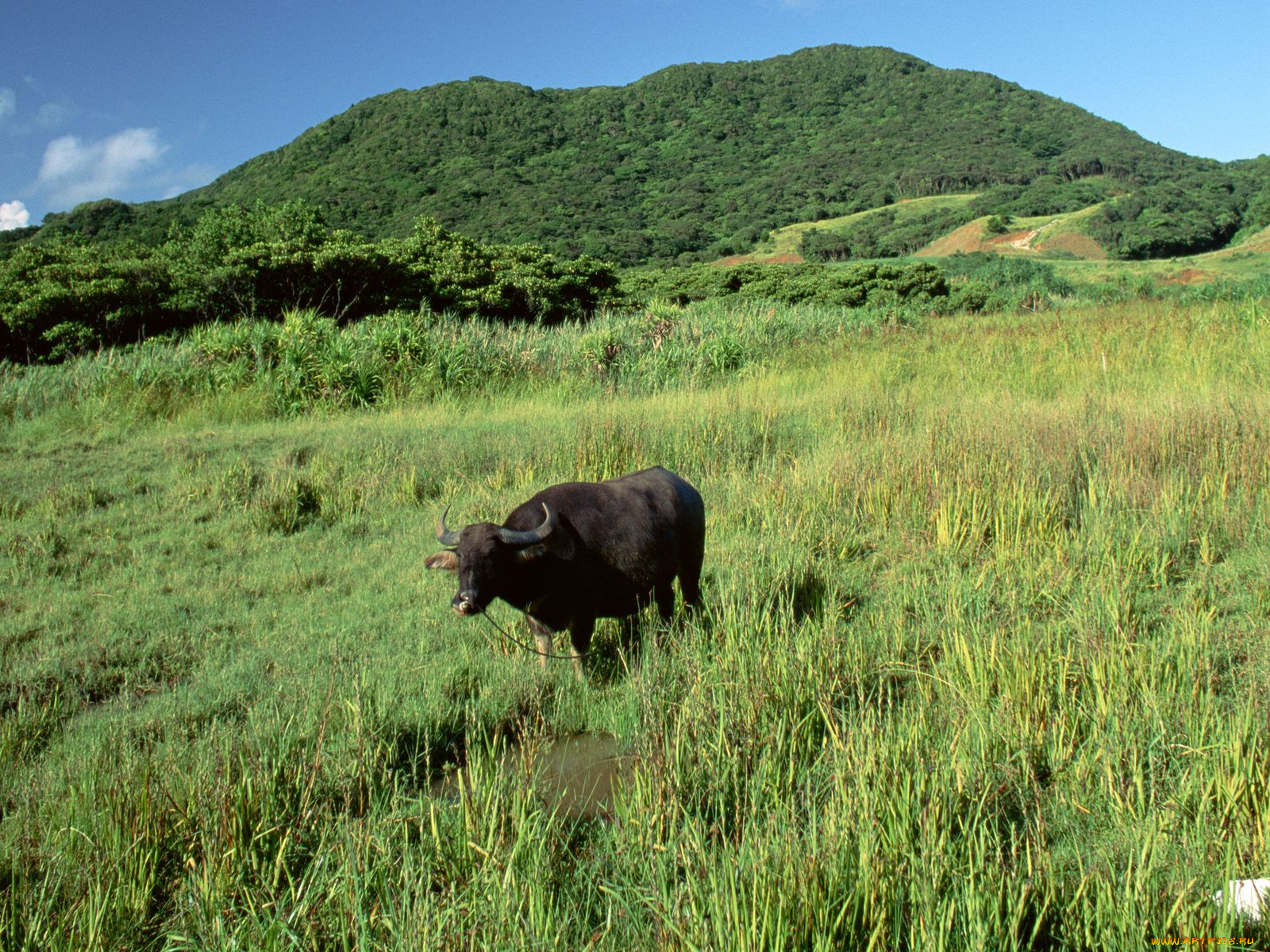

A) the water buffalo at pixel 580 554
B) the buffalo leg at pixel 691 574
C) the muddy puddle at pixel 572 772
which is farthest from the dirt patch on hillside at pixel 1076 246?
the muddy puddle at pixel 572 772

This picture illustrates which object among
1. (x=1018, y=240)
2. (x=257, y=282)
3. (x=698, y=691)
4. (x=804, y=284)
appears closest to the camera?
(x=698, y=691)

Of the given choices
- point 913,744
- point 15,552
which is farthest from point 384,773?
point 15,552

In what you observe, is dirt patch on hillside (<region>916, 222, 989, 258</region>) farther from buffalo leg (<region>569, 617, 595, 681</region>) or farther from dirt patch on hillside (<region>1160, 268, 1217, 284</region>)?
buffalo leg (<region>569, 617, 595, 681</region>)

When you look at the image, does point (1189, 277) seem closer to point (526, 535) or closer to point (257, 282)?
point (257, 282)

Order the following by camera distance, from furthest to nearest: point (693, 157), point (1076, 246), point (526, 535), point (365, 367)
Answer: point (693, 157) → point (1076, 246) → point (365, 367) → point (526, 535)

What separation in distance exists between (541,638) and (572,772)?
100 cm

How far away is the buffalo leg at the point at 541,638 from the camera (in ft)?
14.1

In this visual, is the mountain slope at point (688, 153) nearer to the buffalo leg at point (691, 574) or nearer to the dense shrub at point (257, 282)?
the dense shrub at point (257, 282)

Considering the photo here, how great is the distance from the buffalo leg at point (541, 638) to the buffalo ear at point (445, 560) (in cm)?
54

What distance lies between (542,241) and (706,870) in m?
64.1

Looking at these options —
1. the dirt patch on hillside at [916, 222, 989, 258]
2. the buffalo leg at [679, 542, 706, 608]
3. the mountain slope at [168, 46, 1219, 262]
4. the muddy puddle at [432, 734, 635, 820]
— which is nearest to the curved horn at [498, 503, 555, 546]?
the muddy puddle at [432, 734, 635, 820]

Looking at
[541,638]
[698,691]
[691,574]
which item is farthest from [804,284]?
[698,691]

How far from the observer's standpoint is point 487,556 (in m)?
3.80

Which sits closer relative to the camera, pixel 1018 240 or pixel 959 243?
pixel 1018 240
